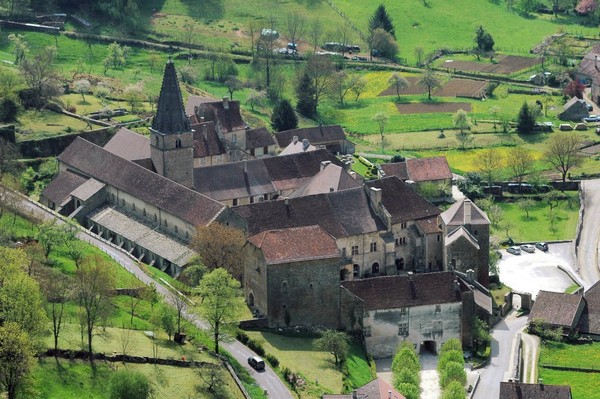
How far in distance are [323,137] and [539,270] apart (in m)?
39.2

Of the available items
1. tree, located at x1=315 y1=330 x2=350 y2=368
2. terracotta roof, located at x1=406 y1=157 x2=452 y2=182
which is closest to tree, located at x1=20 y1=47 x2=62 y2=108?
terracotta roof, located at x1=406 y1=157 x2=452 y2=182

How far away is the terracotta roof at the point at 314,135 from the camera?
170m

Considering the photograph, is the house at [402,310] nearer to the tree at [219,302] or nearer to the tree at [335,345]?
the tree at [335,345]

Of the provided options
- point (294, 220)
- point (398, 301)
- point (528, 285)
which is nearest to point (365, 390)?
point (398, 301)

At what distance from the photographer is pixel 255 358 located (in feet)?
360

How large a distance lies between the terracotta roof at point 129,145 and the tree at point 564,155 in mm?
53382

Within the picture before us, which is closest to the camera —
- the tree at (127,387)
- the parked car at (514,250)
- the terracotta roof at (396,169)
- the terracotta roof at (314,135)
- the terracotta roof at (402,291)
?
the tree at (127,387)

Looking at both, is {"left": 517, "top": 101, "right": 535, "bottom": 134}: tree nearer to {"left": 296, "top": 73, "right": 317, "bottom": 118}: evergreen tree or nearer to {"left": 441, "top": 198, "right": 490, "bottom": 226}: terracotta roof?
{"left": 296, "top": 73, "right": 317, "bottom": 118}: evergreen tree

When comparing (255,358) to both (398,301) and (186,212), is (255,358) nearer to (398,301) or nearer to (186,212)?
(398,301)

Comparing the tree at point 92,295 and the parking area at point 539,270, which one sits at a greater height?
the tree at point 92,295

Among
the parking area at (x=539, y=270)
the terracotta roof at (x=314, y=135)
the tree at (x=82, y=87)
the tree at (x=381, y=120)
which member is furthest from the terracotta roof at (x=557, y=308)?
the tree at (x=82, y=87)

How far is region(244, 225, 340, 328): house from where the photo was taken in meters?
119

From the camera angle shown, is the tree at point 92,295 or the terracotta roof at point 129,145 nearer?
the tree at point 92,295

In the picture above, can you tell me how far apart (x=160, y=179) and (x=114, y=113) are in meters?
40.4
